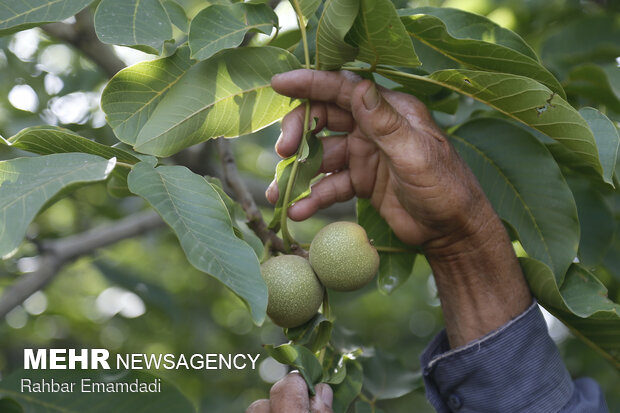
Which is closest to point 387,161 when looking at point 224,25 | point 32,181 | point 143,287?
point 224,25

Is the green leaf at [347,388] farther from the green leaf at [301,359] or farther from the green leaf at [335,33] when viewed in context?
the green leaf at [335,33]

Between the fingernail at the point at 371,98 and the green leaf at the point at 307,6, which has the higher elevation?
the green leaf at the point at 307,6

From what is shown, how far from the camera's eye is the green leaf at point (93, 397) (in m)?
0.93

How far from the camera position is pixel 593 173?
4.22 ft

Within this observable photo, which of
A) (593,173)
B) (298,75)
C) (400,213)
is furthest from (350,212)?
(298,75)

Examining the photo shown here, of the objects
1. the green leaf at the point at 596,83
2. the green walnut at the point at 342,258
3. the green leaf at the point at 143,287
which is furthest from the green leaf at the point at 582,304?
the green leaf at the point at 143,287

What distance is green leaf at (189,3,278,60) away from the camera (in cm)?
97

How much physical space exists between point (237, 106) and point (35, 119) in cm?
134

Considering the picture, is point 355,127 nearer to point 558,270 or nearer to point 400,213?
point 400,213

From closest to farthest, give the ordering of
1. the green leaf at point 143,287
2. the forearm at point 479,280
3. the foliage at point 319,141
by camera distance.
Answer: the foliage at point 319,141 < the forearm at point 479,280 < the green leaf at point 143,287

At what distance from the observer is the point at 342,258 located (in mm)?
1097

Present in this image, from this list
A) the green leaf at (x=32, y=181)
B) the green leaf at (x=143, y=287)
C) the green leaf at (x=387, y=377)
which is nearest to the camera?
the green leaf at (x=32, y=181)

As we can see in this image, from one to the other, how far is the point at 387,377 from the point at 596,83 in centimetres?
89

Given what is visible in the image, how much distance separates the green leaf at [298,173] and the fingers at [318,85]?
0.08 meters
